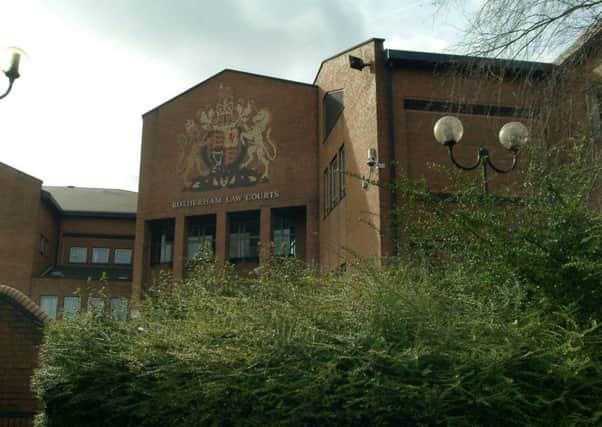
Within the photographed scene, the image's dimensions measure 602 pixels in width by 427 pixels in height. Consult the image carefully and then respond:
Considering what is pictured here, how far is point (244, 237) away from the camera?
3108 centimetres

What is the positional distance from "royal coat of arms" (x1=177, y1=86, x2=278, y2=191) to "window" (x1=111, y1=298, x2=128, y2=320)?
1989 cm

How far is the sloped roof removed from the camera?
41.1 meters

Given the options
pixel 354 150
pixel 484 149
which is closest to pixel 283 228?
pixel 354 150

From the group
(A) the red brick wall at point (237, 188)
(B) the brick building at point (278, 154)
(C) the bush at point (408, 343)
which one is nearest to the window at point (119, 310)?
(C) the bush at point (408, 343)

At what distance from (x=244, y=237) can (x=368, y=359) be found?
2639 centimetres

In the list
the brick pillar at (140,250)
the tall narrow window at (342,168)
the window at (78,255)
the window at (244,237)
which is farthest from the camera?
the window at (78,255)

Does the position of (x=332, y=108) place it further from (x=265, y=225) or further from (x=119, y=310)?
(x=119, y=310)

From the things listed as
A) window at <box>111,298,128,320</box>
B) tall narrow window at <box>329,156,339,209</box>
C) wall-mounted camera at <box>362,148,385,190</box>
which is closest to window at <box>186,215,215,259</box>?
tall narrow window at <box>329,156,339,209</box>

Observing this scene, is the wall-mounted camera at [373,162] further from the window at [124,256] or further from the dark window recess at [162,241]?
the window at [124,256]

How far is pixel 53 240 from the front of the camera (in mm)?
40031

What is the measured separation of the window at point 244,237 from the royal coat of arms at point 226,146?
6.98 feet

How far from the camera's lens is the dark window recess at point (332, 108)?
81.1 ft

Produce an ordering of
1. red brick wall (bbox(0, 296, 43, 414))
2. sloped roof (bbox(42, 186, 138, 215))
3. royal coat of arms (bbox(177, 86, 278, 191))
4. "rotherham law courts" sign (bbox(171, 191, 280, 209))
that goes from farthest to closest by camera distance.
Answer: sloped roof (bbox(42, 186, 138, 215)), royal coat of arms (bbox(177, 86, 278, 191)), "rotherham law courts" sign (bbox(171, 191, 280, 209)), red brick wall (bbox(0, 296, 43, 414))

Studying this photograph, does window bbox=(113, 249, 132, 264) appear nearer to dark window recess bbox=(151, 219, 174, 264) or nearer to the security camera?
dark window recess bbox=(151, 219, 174, 264)
